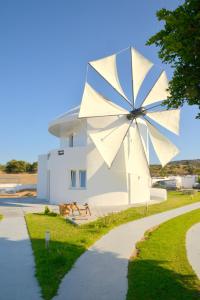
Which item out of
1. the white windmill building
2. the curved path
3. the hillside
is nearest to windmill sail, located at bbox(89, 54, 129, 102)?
the white windmill building

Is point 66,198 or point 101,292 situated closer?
point 101,292

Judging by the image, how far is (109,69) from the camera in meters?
22.0

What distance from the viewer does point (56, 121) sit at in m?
26.2

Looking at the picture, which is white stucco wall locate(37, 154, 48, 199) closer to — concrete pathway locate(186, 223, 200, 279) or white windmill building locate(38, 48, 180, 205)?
white windmill building locate(38, 48, 180, 205)

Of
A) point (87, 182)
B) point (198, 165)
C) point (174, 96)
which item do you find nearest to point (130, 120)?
point (87, 182)

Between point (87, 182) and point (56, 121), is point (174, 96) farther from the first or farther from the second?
point (56, 121)

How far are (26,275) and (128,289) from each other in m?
2.52

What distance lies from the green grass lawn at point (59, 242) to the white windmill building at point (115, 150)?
5.06 m

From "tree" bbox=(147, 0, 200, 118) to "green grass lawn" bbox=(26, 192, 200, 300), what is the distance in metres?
4.80

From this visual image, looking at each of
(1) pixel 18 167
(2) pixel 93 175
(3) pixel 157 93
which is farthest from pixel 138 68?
(1) pixel 18 167

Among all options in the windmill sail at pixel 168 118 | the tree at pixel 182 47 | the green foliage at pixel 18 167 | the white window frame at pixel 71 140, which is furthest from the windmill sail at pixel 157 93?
the green foliage at pixel 18 167

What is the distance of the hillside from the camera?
64.6 meters

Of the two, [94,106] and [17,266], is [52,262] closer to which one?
[17,266]

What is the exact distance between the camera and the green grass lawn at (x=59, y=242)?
7.39 m
